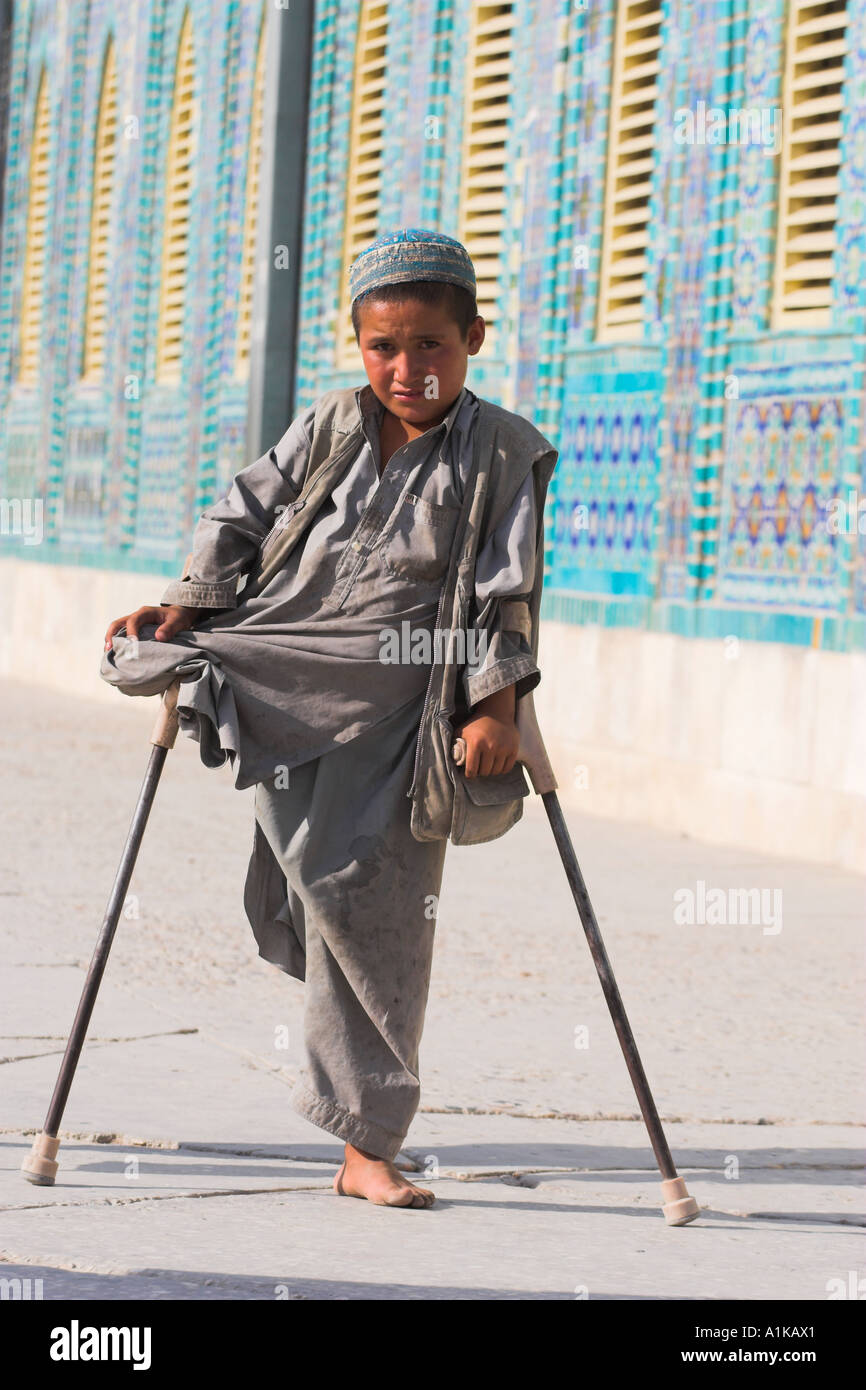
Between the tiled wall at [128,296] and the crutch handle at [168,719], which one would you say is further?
the tiled wall at [128,296]

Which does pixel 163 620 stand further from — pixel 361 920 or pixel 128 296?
pixel 128 296

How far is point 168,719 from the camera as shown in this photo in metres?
4.08

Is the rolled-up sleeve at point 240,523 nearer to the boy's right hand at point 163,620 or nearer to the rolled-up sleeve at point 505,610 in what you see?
the boy's right hand at point 163,620

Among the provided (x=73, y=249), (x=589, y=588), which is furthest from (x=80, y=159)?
(x=589, y=588)

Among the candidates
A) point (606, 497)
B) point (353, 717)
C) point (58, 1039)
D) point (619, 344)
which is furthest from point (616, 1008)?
point (619, 344)

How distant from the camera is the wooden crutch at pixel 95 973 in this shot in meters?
A: 3.90

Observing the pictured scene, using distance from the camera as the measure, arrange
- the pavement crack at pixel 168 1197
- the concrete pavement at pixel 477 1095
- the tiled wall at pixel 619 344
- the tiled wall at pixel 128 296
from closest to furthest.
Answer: the concrete pavement at pixel 477 1095 → the pavement crack at pixel 168 1197 → the tiled wall at pixel 619 344 → the tiled wall at pixel 128 296

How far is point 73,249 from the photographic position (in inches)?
749

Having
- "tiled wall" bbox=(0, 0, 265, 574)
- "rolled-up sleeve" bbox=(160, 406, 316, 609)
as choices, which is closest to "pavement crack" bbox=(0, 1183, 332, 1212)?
"rolled-up sleeve" bbox=(160, 406, 316, 609)

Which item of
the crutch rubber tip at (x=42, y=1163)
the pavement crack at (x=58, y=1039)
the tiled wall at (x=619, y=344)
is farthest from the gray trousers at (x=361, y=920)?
the tiled wall at (x=619, y=344)

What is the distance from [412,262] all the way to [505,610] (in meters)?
0.65

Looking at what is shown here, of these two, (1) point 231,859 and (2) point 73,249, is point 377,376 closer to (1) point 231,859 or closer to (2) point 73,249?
(1) point 231,859

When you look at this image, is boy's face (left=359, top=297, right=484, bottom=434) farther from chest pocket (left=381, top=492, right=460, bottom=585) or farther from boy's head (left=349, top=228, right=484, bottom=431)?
chest pocket (left=381, top=492, right=460, bottom=585)

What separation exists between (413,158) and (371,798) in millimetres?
9501
